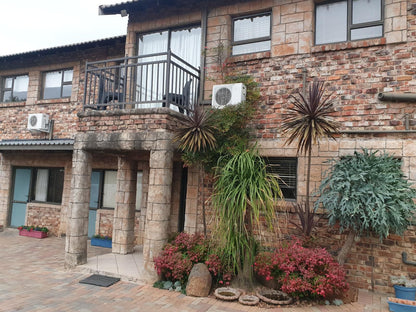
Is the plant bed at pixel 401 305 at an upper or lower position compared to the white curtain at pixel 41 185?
lower

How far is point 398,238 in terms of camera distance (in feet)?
18.2

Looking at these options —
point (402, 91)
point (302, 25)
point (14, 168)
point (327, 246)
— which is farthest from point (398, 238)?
point (14, 168)

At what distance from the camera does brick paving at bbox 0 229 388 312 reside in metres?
4.71

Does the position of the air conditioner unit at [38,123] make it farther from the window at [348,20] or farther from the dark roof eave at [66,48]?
the window at [348,20]

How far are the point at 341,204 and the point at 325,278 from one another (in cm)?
118

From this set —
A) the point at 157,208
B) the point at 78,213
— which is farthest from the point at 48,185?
the point at 157,208

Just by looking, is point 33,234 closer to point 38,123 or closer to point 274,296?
point 38,123

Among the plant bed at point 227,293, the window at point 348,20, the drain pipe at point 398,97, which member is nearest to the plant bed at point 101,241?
the plant bed at point 227,293

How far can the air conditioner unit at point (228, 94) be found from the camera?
647cm

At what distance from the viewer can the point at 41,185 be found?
10930 millimetres

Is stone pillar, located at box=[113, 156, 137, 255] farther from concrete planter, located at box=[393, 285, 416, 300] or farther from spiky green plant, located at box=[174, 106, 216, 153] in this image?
concrete planter, located at box=[393, 285, 416, 300]

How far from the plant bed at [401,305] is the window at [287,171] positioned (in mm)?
2432

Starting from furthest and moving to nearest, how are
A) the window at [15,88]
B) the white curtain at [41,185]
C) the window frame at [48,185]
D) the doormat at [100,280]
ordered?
the window at [15,88] < the white curtain at [41,185] < the window frame at [48,185] < the doormat at [100,280]

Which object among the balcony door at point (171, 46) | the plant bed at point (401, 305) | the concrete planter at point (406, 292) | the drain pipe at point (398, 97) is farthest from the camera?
the balcony door at point (171, 46)
